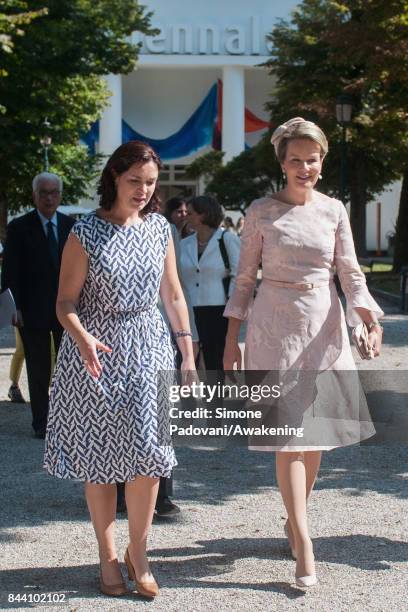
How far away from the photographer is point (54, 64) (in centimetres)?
2741

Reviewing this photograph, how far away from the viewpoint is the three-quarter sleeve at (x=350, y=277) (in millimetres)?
5191

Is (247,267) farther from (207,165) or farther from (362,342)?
(207,165)

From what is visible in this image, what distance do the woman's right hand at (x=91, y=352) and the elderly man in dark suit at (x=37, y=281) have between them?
4.11 meters

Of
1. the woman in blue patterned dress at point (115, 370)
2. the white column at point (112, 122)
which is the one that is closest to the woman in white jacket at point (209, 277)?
the woman in blue patterned dress at point (115, 370)

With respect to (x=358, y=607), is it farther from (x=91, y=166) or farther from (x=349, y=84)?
(x=91, y=166)

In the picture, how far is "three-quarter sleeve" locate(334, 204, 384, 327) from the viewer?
5.19m

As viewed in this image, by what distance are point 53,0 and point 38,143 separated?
222 inches

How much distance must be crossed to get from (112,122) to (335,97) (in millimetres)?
31796

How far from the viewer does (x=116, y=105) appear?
66688 mm

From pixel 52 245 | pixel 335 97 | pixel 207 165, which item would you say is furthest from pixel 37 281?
pixel 207 165

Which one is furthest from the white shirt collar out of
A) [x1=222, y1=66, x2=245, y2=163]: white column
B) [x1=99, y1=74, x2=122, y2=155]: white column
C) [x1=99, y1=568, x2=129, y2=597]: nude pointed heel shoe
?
[x1=222, y1=66, x2=245, y2=163]: white column

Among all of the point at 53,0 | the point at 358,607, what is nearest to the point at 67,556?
the point at 358,607

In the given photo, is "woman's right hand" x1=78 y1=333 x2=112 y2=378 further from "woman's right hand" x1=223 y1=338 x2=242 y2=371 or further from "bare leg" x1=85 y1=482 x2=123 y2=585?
"woman's right hand" x1=223 y1=338 x2=242 y2=371

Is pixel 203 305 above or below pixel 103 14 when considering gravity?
below
